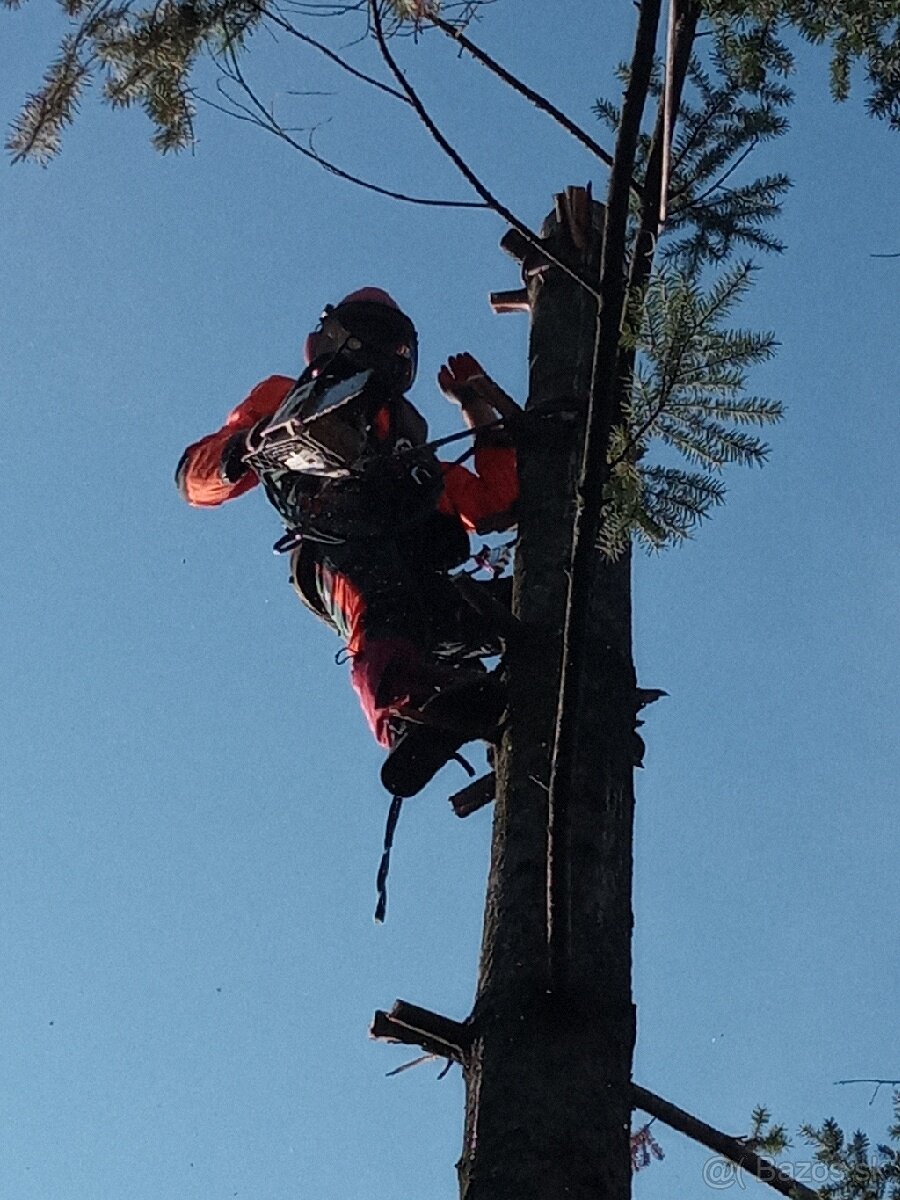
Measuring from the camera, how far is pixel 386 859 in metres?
3.89

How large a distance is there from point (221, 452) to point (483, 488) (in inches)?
33.2

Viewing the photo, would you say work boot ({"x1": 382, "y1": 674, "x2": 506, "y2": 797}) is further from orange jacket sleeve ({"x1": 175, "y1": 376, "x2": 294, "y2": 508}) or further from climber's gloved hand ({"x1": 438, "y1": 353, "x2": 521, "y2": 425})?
orange jacket sleeve ({"x1": 175, "y1": 376, "x2": 294, "y2": 508})

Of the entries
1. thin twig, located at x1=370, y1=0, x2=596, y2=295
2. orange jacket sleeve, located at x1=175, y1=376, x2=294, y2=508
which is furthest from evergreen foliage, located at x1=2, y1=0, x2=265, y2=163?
orange jacket sleeve, located at x1=175, y1=376, x2=294, y2=508

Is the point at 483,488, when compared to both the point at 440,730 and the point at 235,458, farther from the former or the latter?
the point at 440,730

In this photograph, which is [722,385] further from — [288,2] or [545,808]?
[288,2]

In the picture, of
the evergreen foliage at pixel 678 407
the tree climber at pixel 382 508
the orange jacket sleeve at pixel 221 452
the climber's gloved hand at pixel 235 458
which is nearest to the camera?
the evergreen foliage at pixel 678 407

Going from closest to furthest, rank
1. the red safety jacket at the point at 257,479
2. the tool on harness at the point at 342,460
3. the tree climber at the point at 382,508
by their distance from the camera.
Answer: the tree climber at the point at 382,508, the tool on harness at the point at 342,460, the red safety jacket at the point at 257,479

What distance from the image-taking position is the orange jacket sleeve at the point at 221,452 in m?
4.97

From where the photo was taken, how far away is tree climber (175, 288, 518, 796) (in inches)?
158

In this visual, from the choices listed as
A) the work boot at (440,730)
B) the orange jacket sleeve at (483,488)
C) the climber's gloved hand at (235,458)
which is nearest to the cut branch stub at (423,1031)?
the work boot at (440,730)

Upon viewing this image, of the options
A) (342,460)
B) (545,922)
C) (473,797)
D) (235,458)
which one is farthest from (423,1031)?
(235,458)

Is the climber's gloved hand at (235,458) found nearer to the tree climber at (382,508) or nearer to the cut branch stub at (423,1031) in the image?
the tree climber at (382,508)

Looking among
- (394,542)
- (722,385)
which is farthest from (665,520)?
(394,542)

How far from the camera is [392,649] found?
4.05 meters
